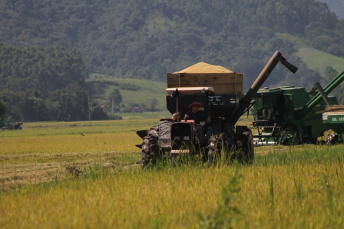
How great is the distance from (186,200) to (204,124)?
696 centimetres

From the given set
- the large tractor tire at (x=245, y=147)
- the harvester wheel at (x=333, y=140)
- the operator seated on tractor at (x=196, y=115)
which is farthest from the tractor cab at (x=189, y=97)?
the harvester wheel at (x=333, y=140)

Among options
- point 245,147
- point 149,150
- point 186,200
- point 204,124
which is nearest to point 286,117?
point 245,147

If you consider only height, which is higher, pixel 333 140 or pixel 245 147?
pixel 245 147

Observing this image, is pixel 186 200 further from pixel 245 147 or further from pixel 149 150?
pixel 245 147

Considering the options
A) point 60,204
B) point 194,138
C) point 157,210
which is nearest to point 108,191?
point 60,204

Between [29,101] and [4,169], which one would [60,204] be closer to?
[4,169]

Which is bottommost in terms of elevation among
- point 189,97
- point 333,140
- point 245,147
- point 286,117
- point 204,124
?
point 333,140

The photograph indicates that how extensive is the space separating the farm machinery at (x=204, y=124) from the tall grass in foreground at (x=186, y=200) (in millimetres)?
1749

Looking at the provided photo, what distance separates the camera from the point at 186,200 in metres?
10.6

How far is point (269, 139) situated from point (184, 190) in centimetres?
1825

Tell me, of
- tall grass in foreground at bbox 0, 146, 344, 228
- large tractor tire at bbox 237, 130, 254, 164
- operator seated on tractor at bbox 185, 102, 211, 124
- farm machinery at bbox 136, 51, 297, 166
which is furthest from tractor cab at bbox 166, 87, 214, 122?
tall grass in foreground at bbox 0, 146, 344, 228

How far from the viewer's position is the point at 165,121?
56.6 ft

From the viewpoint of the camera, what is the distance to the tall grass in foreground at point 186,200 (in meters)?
8.77

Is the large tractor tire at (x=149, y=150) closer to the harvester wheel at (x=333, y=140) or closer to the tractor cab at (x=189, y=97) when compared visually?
the tractor cab at (x=189, y=97)
